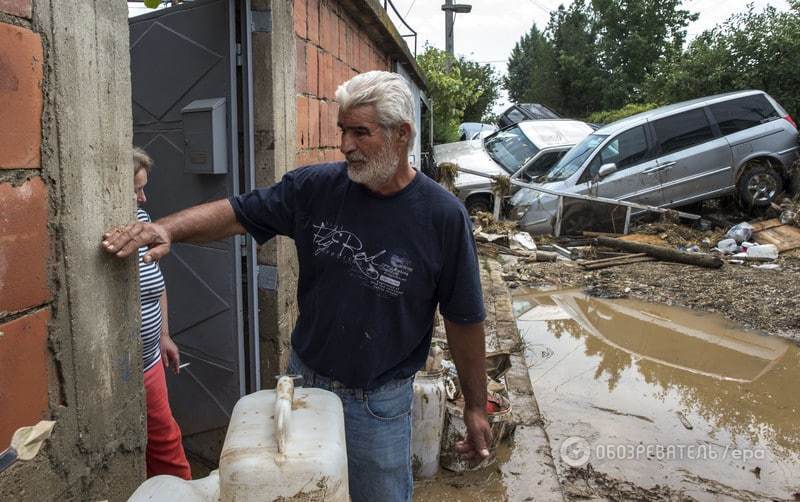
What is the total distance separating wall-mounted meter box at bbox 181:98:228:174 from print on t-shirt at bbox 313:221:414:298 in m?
1.27

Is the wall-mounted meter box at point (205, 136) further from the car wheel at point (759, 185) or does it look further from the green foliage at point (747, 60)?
the green foliage at point (747, 60)

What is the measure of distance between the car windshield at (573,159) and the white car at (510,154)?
27.1 inches

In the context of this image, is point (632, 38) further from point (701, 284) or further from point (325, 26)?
point (325, 26)

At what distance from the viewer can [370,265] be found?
226 centimetres

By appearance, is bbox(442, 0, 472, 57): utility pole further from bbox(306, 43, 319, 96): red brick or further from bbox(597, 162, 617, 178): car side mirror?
bbox(306, 43, 319, 96): red brick

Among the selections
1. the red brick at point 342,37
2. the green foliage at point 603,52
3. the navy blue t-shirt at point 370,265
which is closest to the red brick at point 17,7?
the navy blue t-shirt at point 370,265

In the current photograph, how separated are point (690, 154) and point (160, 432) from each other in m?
9.44

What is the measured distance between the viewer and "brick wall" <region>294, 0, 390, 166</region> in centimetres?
381

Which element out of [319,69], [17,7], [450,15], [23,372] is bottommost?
[23,372]

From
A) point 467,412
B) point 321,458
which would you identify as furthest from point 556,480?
point 321,458

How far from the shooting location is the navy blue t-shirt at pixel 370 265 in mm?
2273

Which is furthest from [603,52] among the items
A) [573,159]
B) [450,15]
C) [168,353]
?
[168,353]

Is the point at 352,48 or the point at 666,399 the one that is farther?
the point at 352,48

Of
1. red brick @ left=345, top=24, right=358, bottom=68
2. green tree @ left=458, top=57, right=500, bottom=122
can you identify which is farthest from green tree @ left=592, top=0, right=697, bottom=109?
red brick @ left=345, top=24, right=358, bottom=68
